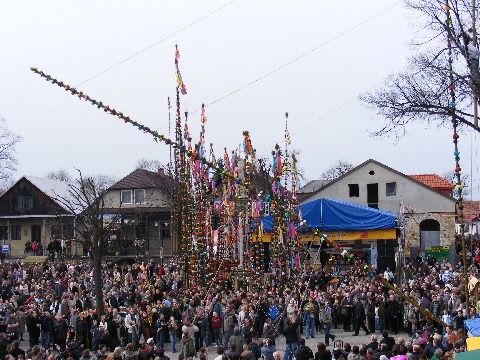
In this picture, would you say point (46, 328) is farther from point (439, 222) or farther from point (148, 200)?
point (148, 200)

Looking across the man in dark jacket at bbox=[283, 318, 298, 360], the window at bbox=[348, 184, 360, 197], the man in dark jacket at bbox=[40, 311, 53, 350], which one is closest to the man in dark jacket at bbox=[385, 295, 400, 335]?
the man in dark jacket at bbox=[283, 318, 298, 360]

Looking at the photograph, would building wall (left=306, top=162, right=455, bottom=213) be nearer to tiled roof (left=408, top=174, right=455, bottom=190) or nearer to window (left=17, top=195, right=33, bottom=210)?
tiled roof (left=408, top=174, right=455, bottom=190)

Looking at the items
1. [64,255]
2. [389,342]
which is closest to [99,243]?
[389,342]

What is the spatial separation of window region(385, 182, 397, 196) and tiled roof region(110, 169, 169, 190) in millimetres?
15467

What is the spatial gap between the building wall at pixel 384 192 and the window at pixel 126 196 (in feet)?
45.7

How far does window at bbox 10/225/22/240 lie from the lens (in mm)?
53312

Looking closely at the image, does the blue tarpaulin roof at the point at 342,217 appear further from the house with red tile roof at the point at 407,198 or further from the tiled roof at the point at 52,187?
the tiled roof at the point at 52,187

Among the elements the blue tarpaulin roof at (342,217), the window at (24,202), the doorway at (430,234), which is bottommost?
the doorway at (430,234)

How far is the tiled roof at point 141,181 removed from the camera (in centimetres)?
5334

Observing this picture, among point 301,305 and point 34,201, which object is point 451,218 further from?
point 34,201

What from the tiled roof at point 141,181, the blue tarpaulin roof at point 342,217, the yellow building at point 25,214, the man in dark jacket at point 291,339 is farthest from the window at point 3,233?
the man in dark jacket at point 291,339

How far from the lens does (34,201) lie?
5306 centimetres

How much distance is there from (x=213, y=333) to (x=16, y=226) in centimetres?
3623

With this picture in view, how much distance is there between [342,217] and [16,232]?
96.5 feet
